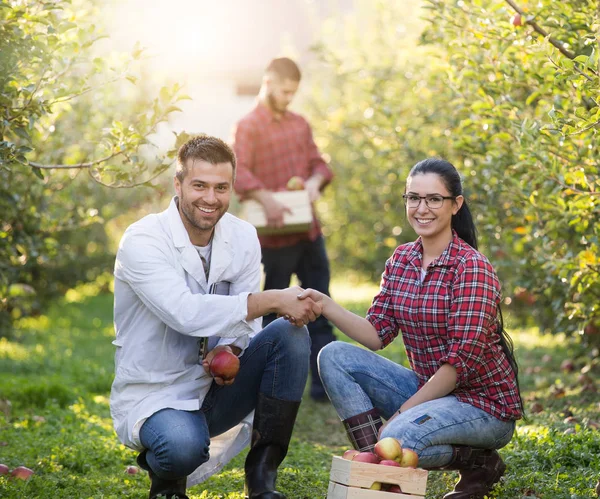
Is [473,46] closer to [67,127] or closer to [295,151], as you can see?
[295,151]

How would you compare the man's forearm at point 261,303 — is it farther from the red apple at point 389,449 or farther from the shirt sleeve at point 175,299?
the red apple at point 389,449

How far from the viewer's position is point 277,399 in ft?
12.1

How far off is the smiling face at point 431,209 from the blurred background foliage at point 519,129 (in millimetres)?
488

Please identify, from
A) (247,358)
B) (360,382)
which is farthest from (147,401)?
(360,382)

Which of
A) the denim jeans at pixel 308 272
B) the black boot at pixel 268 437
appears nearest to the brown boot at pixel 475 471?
the black boot at pixel 268 437

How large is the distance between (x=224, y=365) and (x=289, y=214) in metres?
2.26

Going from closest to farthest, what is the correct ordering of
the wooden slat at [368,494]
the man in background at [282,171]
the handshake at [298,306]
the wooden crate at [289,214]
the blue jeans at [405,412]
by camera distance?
the wooden slat at [368,494], the blue jeans at [405,412], the handshake at [298,306], the wooden crate at [289,214], the man in background at [282,171]

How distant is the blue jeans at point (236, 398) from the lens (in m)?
3.40

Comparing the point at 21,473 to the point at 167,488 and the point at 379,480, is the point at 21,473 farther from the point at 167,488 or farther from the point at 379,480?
the point at 379,480

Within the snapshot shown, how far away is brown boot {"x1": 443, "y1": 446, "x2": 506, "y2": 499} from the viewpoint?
11.5 ft

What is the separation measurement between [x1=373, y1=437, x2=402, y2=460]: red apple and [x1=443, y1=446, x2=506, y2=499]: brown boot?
410 millimetres

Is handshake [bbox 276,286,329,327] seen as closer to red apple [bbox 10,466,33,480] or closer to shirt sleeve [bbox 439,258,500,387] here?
shirt sleeve [bbox 439,258,500,387]

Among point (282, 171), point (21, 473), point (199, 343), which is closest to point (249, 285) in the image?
point (199, 343)

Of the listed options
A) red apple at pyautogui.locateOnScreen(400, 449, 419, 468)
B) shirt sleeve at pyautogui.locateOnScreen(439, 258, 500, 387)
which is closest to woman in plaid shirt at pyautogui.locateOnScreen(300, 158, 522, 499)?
shirt sleeve at pyautogui.locateOnScreen(439, 258, 500, 387)
